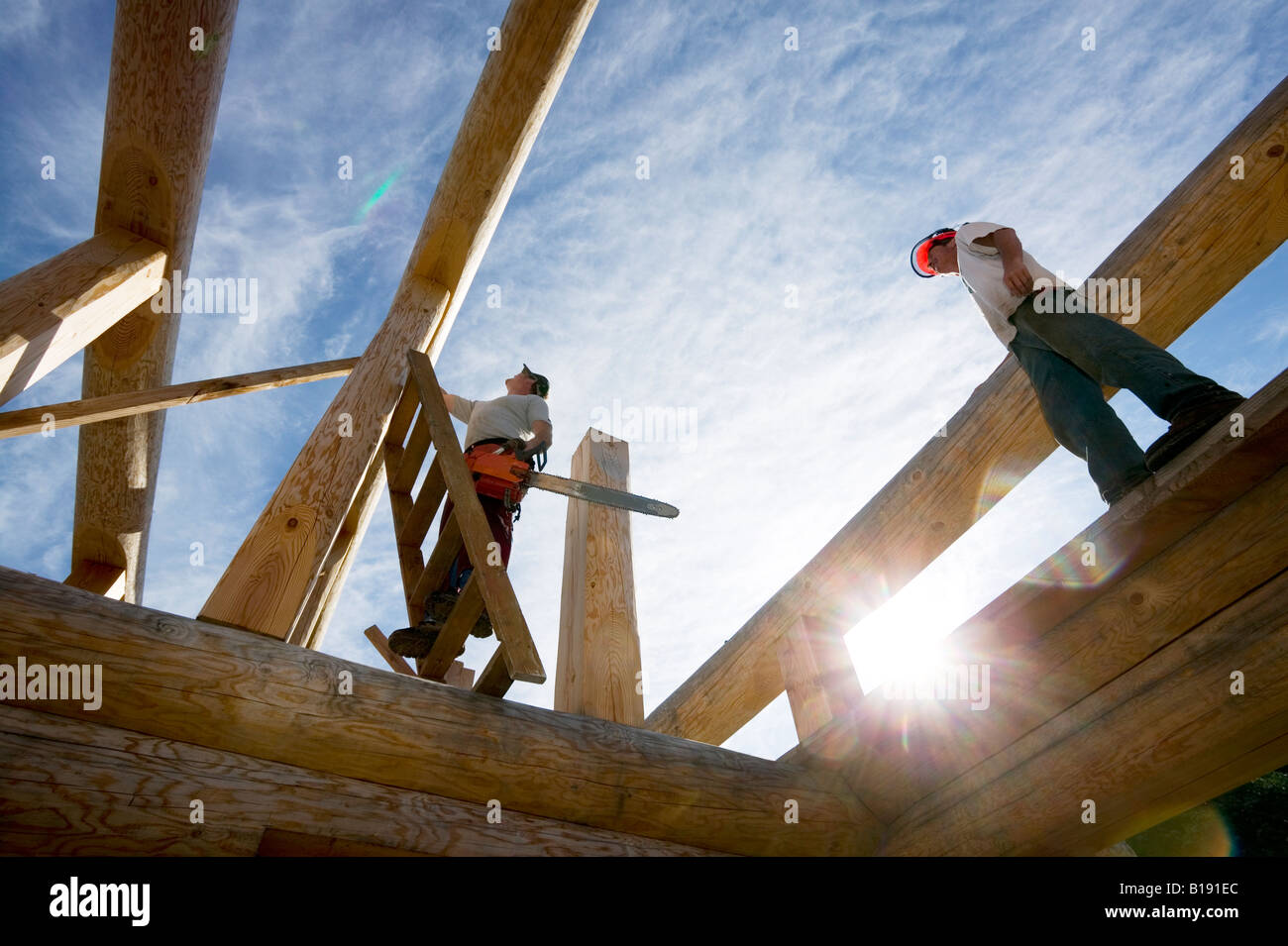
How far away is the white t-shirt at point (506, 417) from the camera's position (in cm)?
460

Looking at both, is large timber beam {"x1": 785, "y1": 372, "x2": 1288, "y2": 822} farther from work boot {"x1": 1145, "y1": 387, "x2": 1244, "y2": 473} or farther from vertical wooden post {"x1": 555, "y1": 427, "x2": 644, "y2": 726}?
vertical wooden post {"x1": 555, "y1": 427, "x2": 644, "y2": 726}

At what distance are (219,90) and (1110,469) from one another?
4.01 meters

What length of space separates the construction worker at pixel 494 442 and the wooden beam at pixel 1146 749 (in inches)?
95.6

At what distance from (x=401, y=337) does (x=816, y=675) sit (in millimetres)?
2670

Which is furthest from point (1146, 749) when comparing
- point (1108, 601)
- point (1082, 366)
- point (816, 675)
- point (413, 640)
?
point (413, 640)

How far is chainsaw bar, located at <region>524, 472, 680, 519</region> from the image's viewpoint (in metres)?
3.73

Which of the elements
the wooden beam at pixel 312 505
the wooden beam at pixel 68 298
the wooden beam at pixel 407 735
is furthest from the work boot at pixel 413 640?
the wooden beam at pixel 68 298

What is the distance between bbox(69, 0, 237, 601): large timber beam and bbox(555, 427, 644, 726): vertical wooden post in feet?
7.61

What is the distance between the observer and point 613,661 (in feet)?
10.1

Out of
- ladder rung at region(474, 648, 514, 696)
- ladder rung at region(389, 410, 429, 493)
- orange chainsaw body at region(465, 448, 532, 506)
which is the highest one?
ladder rung at region(389, 410, 429, 493)

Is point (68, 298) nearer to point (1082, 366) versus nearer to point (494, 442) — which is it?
point (494, 442)

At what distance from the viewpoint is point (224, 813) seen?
1904 mm

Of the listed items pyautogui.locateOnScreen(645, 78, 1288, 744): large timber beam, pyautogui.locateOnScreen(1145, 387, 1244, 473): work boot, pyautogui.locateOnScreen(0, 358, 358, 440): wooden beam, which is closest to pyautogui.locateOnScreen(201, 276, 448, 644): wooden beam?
pyautogui.locateOnScreen(0, 358, 358, 440): wooden beam
